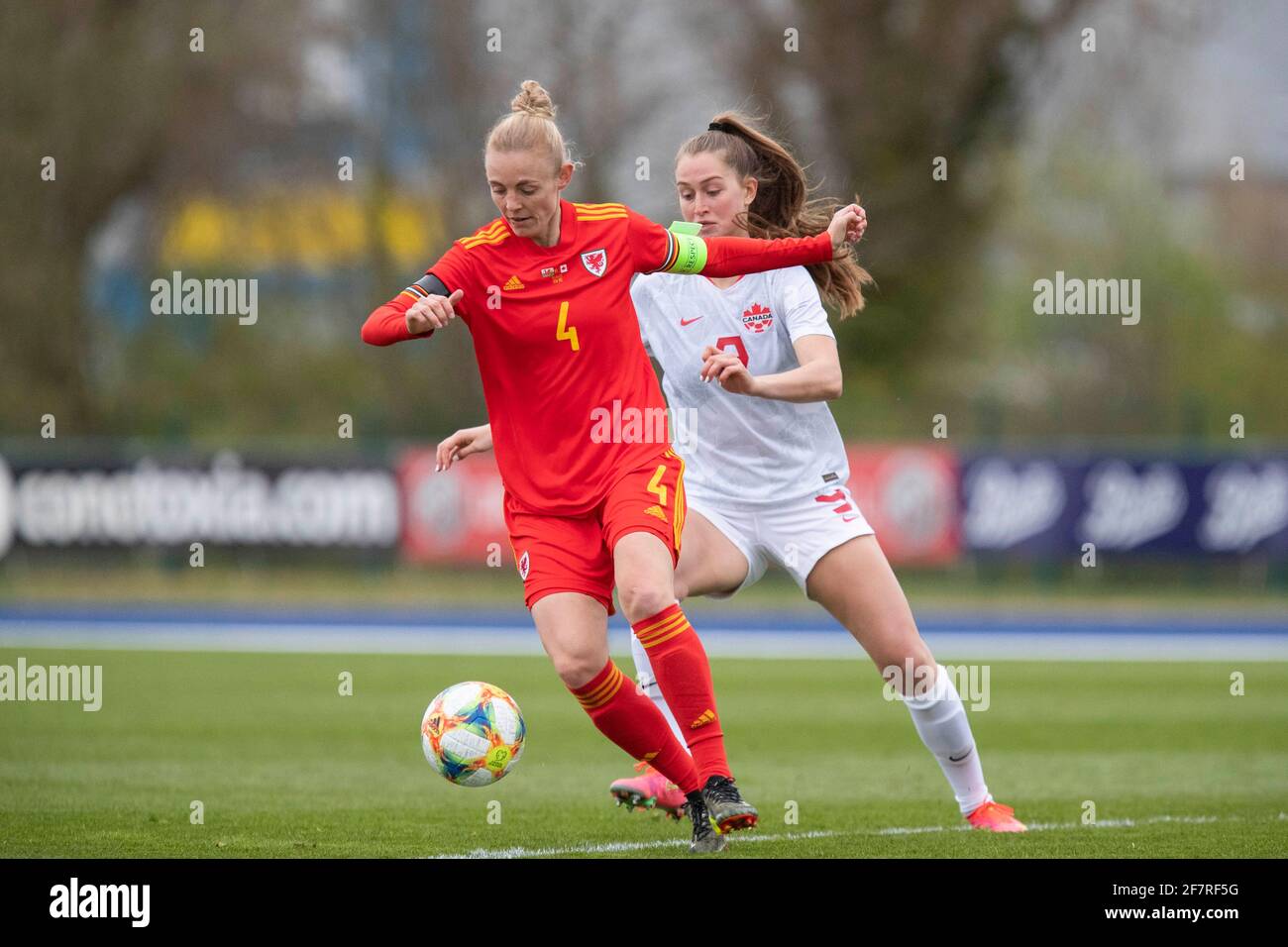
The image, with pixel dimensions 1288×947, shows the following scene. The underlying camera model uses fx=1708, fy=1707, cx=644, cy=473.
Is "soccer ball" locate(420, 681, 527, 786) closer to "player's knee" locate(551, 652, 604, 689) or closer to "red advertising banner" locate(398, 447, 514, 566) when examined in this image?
"player's knee" locate(551, 652, 604, 689)

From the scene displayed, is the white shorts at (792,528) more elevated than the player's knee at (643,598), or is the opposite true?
the white shorts at (792,528)

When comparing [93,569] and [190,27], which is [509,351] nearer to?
[93,569]

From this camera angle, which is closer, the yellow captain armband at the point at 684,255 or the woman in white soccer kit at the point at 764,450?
the yellow captain armband at the point at 684,255

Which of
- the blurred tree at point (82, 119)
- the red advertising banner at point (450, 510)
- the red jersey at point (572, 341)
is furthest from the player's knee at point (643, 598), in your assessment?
the blurred tree at point (82, 119)

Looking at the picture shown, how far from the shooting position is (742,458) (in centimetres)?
635

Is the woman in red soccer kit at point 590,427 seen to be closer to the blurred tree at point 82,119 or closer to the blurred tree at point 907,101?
the blurred tree at point 907,101

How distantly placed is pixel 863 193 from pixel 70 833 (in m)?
19.9

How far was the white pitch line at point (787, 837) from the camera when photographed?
5.73 m

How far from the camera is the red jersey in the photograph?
5.61 m

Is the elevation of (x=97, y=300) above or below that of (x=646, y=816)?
above

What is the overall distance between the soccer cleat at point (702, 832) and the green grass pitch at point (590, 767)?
110mm

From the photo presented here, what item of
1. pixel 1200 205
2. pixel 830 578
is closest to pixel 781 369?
pixel 830 578

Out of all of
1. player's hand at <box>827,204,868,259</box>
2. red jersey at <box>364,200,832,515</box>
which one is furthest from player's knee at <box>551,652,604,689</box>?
player's hand at <box>827,204,868,259</box>

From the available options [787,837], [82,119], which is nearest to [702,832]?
[787,837]
